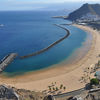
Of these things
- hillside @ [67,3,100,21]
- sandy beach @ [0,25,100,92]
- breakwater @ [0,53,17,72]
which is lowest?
sandy beach @ [0,25,100,92]

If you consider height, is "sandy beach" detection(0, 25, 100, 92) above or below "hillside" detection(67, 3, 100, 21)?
below

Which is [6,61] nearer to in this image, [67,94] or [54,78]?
[54,78]

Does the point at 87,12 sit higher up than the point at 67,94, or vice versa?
the point at 87,12

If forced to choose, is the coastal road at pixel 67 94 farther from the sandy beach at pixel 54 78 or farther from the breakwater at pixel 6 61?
the breakwater at pixel 6 61

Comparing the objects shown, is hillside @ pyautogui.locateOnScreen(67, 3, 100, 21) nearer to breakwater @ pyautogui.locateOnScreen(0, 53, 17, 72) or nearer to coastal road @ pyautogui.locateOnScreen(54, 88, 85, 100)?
breakwater @ pyautogui.locateOnScreen(0, 53, 17, 72)

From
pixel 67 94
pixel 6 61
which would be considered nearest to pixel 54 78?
pixel 67 94

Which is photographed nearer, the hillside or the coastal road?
the coastal road

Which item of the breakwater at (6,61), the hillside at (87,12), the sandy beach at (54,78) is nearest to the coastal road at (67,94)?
the sandy beach at (54,78)

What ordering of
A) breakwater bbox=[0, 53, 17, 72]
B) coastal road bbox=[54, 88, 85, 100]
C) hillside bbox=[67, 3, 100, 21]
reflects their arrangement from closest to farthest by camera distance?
coastal road bbox=[54, 88, 85, 100] < breakwater bbox=[0, 53, 17, 72] < hillside bbox=[67, 3, 100, 21]

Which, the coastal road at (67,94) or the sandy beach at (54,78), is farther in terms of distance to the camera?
the sandy beach at (54,78)

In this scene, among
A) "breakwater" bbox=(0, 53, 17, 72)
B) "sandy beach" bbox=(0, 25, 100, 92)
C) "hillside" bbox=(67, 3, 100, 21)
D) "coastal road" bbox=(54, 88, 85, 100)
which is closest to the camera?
"coastal road" bbox=(54, 88, 85, 100)

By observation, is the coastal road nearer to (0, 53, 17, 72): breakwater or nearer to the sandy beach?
the sandy beach

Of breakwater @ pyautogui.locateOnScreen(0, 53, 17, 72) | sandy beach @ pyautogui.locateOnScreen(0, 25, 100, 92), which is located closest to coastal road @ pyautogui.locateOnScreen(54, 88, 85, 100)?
sandy beach @ pyautogui.locateOnScreen(0, 25, 100, 92)
